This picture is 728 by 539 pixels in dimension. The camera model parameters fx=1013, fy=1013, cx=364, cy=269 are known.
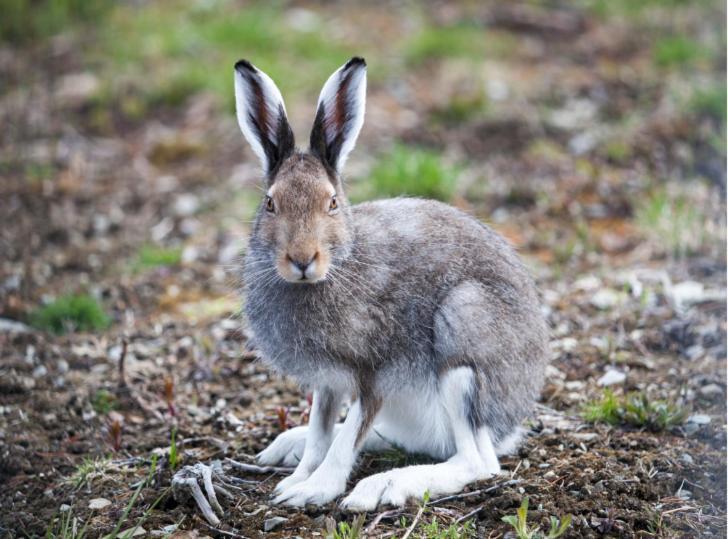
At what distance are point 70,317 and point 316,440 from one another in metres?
2.74

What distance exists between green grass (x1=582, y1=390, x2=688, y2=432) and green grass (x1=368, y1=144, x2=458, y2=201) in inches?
117

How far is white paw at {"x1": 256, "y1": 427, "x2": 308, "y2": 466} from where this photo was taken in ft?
17.0

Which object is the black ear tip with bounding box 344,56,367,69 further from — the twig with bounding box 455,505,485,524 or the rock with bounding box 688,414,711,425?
the rock with bounding box 688,414,711,425

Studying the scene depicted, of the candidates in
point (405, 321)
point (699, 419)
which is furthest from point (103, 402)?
point (699, 419)

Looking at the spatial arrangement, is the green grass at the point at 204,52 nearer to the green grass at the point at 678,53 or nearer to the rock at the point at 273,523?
the green grass at the point at 678,53

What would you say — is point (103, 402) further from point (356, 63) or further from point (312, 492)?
point (356, 63)

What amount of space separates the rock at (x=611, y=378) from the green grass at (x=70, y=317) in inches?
133

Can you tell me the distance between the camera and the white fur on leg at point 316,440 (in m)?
4.95

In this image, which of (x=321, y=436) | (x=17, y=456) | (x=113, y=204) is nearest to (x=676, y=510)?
(x=321, y=436)

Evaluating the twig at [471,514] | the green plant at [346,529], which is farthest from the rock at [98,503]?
the twig at [471,514]

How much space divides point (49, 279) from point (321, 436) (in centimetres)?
364

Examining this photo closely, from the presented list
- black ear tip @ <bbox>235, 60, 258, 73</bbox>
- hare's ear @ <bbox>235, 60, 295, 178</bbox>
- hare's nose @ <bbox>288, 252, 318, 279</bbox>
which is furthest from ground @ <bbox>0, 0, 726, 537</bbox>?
black ear tip @ <bbox>235, 60, 258, 73</bbox>

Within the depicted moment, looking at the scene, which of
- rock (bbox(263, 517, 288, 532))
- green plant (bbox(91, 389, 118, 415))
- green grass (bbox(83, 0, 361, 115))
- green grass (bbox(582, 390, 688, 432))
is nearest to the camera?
rock (bbox(263, 517, 288, 532))

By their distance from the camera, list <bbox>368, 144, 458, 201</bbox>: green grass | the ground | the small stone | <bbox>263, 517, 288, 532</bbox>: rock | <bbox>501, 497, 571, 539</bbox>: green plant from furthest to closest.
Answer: <bbox>368, 144, 458, 201</bbox>: green grass → the small stone → the ground → <bbox>263, 517, 288, 532</bbox>: rock → <bbox>501, 497, 571, 539</bbox>: green plant
